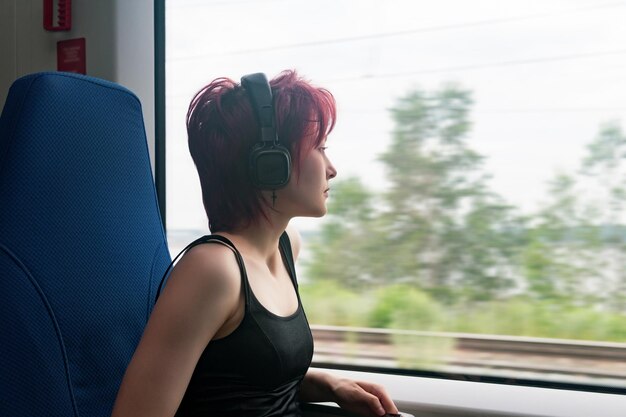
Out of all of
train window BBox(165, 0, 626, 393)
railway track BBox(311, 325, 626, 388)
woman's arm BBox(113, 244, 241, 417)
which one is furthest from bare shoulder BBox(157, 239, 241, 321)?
railway track BBox(311, 325, 626, 388)

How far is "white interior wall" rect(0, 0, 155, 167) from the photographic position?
1.92 meters

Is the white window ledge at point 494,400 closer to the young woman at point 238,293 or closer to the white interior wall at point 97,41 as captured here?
the young woman at point 238,293

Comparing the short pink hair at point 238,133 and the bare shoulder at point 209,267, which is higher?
the short pink hair at point 238,133

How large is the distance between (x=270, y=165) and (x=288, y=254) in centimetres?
32

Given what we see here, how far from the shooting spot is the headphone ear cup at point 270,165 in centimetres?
114

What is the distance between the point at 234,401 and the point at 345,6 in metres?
1.27

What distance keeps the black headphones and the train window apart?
0.57m

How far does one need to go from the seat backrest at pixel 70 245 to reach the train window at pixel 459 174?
524 mm

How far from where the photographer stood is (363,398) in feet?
4.27

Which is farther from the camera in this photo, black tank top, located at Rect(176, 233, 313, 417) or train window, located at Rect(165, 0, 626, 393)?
train window, located at Rect(165, 0, 626, 393)

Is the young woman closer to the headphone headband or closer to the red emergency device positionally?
the headphone headband

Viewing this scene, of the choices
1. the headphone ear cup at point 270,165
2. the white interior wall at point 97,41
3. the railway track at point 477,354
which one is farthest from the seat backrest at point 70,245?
the railway track at point 477,354

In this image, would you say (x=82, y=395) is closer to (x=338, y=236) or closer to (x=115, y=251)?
(x=115, y=251)

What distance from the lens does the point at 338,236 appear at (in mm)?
2053
